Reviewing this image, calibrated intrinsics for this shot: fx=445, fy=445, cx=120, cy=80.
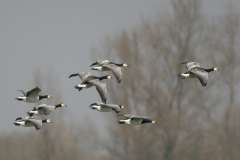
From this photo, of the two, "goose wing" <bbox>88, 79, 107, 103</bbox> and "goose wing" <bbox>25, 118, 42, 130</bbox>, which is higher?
"goose wing" <bbox>88, 79, 107, 103</bbox>

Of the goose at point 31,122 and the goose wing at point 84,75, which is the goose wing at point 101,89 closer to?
the goose wing at point 84,75

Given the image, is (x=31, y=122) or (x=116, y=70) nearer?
(x=31, y=122)

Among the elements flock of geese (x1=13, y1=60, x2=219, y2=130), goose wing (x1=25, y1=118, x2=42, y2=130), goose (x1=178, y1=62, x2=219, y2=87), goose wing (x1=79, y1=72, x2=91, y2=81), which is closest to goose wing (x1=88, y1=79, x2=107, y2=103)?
flock of geese (x1=13, y1=60, x2=219, y2=130)

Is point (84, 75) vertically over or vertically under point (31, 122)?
over

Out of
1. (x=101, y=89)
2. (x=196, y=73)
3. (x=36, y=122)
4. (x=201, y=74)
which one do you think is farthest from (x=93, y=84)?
(x=201, y=74)

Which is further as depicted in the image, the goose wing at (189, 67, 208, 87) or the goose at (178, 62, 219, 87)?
the goose at (178, 62, 219, 87)

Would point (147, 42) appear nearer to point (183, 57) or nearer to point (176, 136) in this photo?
point (183, 57)

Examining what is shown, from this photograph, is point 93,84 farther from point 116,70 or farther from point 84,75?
point 84,75

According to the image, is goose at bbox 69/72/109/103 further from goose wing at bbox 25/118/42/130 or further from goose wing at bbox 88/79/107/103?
goose wing at bbox 25/118/42/130

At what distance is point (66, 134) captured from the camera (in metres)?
32.9

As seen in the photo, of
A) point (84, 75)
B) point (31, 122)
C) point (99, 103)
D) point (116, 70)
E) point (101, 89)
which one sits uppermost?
point (116, 70)

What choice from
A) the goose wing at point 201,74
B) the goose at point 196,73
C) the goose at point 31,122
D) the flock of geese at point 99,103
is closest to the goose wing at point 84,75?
the flock of geese at point 99,103

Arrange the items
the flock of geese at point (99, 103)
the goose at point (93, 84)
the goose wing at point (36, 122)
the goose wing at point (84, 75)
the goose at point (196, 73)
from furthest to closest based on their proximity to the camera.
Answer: the goose wing at point (84, 75) < the flock of geese at point (99, 103) < the goose wing at point (36, 122) < the goose at point (196, 73) < the goose at point (93, 84)

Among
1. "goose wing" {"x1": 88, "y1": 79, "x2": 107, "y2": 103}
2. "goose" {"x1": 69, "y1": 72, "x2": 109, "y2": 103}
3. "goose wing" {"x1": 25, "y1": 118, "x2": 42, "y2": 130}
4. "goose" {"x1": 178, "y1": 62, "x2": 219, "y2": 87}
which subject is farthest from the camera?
"goose wing" {"x1": 25, "y1": 118, "x2": 42, "y2": 130}
